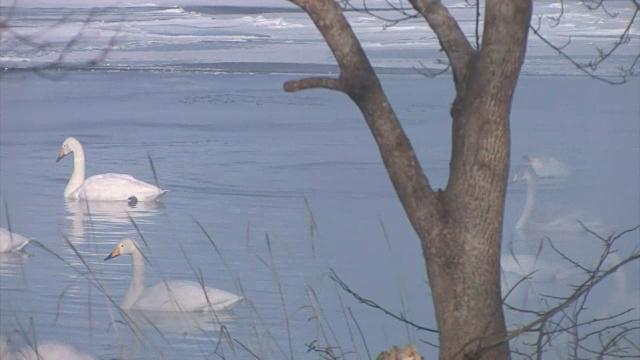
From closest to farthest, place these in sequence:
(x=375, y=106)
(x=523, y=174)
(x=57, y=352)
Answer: (x=375, y=106), (x=57, y=352), (x=523, y=174)

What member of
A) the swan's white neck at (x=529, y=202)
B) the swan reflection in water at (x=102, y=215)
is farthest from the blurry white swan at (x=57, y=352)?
the swan's white neck at (x=529, y=202)

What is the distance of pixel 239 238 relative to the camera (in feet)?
13.4

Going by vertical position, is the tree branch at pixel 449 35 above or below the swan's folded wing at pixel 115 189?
above

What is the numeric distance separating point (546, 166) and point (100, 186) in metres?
1.84

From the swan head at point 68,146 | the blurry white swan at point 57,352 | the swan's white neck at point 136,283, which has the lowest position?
the blurry white swan at point 57,352

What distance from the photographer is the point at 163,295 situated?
12.8ft

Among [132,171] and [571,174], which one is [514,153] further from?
[132,171]

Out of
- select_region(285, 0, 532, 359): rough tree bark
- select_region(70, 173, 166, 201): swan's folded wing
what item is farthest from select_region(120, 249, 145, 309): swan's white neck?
select_region(285, 0, 532, 359): rough tree bark

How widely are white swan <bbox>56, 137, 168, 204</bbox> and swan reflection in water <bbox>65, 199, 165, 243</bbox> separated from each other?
3 centimetres

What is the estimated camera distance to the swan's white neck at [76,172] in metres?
4.31

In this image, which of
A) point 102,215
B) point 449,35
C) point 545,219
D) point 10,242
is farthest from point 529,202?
point 449,35

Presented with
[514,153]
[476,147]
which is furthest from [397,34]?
[476,147]

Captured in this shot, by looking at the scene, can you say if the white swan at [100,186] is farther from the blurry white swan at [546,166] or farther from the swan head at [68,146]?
the blurry white swan at [546,166]

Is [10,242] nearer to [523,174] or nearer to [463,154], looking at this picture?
[523,174]
